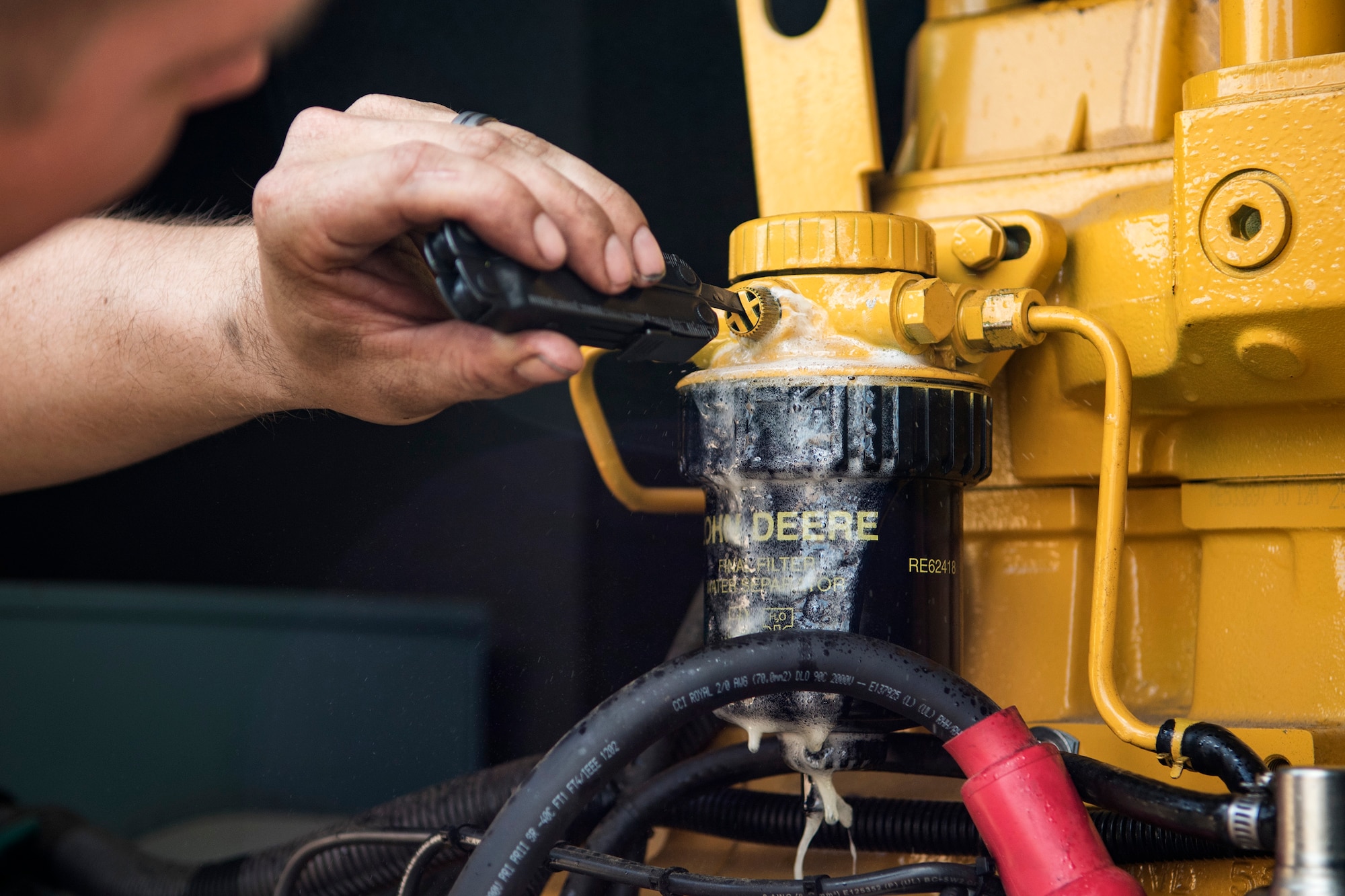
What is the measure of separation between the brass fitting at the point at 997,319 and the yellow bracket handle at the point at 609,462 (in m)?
0.24

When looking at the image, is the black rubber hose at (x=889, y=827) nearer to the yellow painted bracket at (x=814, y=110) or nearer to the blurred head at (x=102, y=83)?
the yellow painted bracket at (x=814, y=110)

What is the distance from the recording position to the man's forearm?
2.46ft

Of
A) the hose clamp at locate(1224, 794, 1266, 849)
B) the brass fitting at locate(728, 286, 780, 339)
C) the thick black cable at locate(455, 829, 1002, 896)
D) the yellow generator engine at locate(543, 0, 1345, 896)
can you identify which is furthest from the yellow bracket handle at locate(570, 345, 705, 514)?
the hose clamp at locate(1224, 794, 1266, 849)

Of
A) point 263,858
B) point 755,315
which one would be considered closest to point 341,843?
point 263,858

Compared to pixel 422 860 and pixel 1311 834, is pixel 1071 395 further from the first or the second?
pixel 422 860

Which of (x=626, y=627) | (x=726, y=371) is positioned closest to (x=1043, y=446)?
(x=726, y=371)

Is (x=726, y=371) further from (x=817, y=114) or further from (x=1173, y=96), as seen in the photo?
(x=1173, y=96)

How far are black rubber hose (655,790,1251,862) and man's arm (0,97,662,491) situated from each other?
359 mm

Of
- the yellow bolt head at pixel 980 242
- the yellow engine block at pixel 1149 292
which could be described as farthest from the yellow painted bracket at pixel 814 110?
the yellow bolt head at pixel 980 242

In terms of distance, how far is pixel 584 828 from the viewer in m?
0.77

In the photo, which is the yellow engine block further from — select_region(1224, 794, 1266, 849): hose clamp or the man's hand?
the man's hand

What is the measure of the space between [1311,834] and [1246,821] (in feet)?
0.17

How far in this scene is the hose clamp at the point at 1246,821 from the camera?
475 mm

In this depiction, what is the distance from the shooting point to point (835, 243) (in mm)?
672
